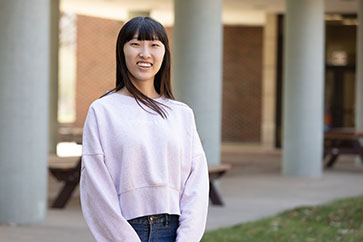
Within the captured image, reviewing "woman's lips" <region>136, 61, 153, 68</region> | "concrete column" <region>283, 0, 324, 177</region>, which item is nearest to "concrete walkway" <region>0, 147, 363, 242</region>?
"concrete column" <region>283, 0, 324, 177</region>

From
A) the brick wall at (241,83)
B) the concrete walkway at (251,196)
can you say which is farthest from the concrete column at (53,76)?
the brick wall at (241,83)

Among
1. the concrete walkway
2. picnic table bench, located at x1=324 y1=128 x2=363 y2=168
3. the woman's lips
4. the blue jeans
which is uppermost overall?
the woman's lips

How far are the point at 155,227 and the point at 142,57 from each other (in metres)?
0.62

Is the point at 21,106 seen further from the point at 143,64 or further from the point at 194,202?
the point at 194,202

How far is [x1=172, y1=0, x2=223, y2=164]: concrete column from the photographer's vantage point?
11266mm

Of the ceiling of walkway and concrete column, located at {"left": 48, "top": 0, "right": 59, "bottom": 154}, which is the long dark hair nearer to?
concrete column, located at {"left": 48, "top": 0, "right": 59, "bottom": 154}

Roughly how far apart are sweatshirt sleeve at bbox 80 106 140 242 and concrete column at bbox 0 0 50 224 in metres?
5.44

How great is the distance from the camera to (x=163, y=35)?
2.87 meters

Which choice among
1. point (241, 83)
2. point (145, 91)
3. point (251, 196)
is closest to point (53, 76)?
point (251, 196)

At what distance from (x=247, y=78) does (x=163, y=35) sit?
2459cm

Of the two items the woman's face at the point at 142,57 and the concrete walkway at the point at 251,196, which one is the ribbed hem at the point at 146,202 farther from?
the concrete walkway at the point at 251,196

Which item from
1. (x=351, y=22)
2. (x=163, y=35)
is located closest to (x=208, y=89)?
(x=163, y=35)

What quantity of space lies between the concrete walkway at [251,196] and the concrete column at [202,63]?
1.10 m

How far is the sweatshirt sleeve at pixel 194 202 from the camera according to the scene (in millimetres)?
2725
